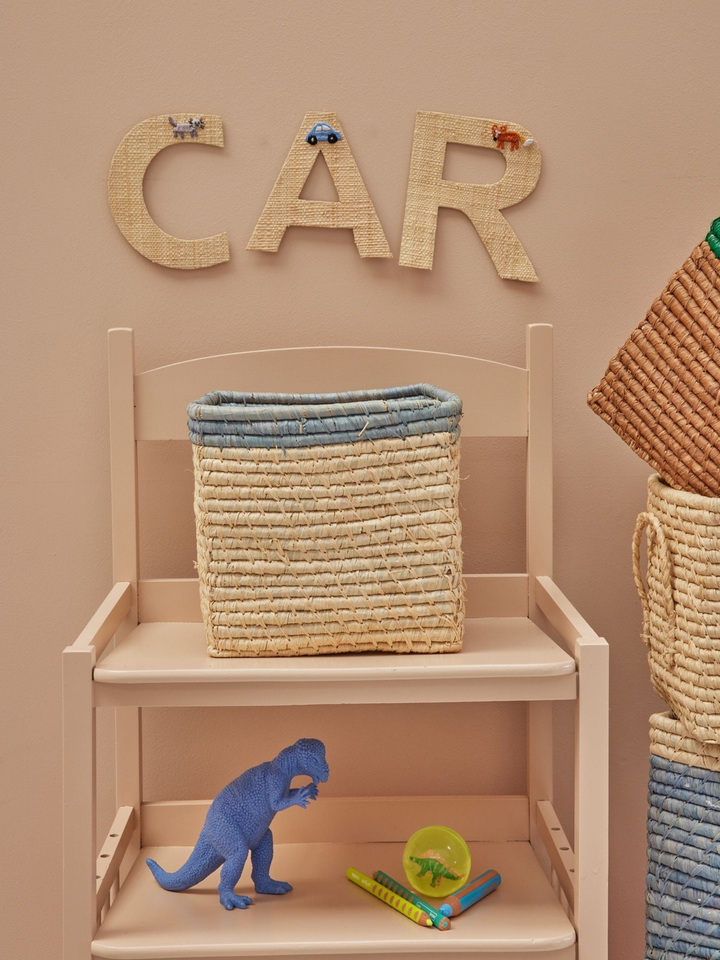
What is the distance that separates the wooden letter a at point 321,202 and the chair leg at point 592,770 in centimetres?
67

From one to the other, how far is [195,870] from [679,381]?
0.85 metres

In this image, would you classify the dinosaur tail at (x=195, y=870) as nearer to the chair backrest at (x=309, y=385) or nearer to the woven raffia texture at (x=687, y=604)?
the chair backrest at (x=309, y=385)

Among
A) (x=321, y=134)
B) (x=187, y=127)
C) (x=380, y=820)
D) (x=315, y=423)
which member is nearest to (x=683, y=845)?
(x=380, y=820)

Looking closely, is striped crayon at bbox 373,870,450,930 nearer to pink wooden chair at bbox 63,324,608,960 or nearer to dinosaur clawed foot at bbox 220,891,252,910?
pink wooden chair at bbox 63,324,608,960

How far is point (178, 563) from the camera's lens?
4.40 ft

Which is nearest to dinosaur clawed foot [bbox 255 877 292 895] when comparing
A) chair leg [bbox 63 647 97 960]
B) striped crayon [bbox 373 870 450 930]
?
striped crayon [bbox 373 870 450 930]

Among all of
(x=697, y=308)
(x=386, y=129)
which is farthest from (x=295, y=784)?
(x=386, y=129)

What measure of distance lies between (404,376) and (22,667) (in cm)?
72

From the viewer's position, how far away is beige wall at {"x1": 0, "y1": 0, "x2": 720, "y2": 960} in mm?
1293

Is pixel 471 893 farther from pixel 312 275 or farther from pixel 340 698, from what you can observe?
pixel 312 275

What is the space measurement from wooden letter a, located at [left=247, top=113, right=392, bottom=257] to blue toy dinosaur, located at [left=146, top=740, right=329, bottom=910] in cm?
71

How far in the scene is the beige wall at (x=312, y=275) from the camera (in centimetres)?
129

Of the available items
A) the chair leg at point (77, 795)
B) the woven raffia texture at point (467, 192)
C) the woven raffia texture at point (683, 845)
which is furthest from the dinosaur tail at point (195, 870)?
the woven raffia texture at point (467, 192)

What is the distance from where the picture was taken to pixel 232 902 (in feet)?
3.51
